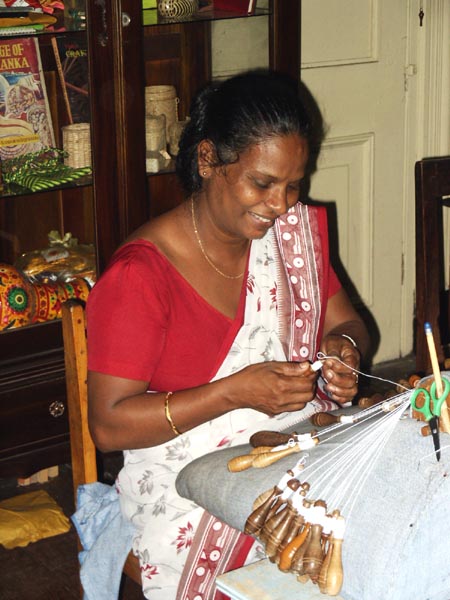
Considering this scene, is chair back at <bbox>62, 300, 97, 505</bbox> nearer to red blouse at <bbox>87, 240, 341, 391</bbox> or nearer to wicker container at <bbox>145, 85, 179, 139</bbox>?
red blouse at <bbox>87, 240, 341, 391</bbox>

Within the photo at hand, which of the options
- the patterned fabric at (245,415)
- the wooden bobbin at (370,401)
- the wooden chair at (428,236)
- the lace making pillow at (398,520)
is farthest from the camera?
the wooden chair at (428,236)

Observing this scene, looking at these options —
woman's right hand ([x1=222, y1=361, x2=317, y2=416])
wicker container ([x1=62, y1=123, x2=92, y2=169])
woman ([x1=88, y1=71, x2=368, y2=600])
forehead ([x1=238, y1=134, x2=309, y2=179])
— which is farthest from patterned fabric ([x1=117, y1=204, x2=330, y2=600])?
wicker container ([x1=62, y1=123, x2=92, y2=169])

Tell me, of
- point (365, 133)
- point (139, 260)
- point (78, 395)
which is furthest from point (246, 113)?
point (365, 133)

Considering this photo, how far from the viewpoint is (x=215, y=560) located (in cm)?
150

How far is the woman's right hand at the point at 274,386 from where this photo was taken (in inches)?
55.8

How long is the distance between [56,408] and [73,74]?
0.90 metres

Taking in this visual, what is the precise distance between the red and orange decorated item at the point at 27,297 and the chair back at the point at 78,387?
862 millimetres

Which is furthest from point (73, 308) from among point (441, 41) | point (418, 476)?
point (441, 41)

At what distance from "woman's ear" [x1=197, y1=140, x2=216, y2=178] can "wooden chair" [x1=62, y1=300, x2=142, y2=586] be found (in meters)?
A: 0.31

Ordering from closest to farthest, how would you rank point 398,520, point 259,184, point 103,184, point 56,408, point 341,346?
1. point 398,520
2. point 259,184
3. point 341,346
4. point 103,184
5. point 56,408

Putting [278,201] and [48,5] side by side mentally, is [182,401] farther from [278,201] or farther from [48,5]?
[48,5]

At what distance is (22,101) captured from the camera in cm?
244

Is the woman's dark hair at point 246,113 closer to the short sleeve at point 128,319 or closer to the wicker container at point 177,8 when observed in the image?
the short sleeve at point 128,319

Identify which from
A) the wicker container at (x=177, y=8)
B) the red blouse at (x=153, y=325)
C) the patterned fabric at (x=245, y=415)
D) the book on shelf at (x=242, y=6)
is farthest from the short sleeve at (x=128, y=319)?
the book on shelf at (x=242, y=6)
